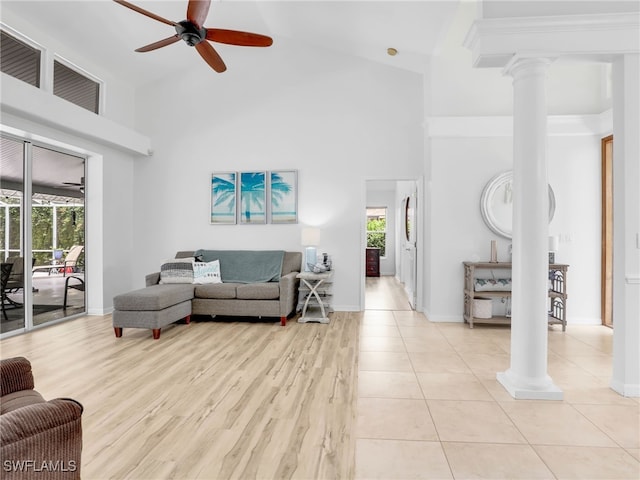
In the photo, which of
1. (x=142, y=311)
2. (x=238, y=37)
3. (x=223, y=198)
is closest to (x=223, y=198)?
(x=223, y=198)

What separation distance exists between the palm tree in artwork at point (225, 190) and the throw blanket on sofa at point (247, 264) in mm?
769

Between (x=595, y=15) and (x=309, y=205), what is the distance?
3.86m

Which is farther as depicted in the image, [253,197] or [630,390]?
[253,197]

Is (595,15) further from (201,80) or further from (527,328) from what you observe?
(201,80)

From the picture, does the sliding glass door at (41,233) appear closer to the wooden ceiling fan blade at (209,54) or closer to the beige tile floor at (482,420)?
the wooden ceiling fan blade at (209,54)

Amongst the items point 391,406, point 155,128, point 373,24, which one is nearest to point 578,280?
point 391,406

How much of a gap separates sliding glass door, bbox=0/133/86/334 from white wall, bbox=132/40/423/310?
980 mm

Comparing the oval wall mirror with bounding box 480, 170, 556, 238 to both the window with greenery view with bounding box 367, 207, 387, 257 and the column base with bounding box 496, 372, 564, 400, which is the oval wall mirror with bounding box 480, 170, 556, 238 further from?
the window with greenery view with bounding box 367, 207, 387, 257

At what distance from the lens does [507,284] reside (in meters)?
4.68

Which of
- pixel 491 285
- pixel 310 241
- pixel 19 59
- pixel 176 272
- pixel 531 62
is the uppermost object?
pixel 19 59

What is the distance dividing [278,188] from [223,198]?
0.91 metres

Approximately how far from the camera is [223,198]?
19.0 feet

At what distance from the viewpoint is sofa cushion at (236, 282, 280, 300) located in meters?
4.76

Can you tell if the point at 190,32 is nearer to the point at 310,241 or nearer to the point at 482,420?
the point at 310,241
